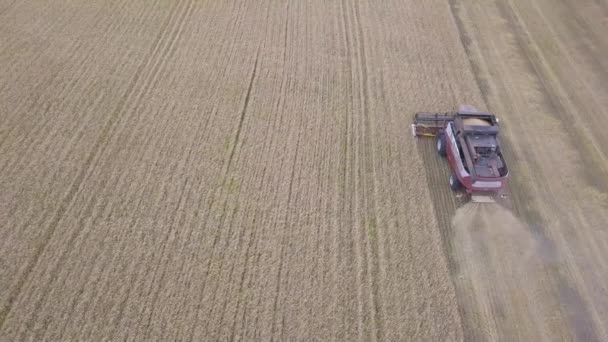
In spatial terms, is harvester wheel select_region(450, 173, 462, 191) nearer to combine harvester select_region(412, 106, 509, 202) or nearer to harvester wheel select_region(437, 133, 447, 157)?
combine harvester select_region(412, 106, 509, 202)

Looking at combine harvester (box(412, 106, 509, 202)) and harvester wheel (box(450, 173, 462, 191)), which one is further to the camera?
harvester wheel (box(450, 173, 462, 191))

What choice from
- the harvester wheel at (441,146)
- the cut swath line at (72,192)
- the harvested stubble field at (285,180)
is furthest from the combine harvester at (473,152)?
the cut swath line at (72,192)

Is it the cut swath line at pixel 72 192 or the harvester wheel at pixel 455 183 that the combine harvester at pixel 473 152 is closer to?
the harvester wheel at pixel 455 183

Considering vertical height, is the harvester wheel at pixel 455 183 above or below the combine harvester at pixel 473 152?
below

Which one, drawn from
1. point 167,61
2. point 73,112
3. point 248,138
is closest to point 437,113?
point 248,138

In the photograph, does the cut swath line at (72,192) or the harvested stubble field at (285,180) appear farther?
the harvested stubble field at (285,180)

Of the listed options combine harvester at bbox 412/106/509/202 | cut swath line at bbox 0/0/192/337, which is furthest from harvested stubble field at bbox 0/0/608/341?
combine harvester at bbox 412/106/509/202

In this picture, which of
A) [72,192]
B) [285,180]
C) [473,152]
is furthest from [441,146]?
[72,192]
